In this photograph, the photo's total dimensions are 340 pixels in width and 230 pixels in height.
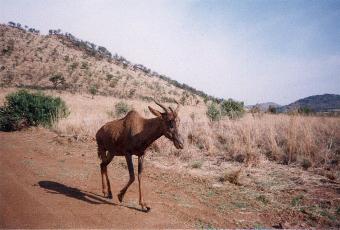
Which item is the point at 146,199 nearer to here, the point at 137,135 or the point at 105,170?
the point at 105,170

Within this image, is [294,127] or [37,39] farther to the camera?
[37,39]

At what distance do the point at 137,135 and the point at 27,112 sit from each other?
13425mm

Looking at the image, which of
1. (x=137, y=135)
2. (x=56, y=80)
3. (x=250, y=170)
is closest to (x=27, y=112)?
(x=250, y=170)

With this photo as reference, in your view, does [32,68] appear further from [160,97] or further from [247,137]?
[247,137]

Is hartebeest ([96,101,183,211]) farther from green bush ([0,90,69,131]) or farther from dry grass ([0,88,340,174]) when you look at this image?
green bush ([0,90,69,131])

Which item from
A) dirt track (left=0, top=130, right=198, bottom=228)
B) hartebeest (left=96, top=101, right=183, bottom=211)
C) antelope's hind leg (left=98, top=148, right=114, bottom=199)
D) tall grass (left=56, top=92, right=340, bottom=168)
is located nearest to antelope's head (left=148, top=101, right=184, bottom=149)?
hartebeest (left=96, top=101, right=183, bottom=211)

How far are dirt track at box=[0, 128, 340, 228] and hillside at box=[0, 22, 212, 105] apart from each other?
33688 mm

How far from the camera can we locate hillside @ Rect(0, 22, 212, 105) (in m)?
46.4

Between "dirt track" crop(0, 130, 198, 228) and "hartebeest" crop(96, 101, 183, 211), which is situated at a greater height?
"hartebeest" crop(96, 101, 183, 211)

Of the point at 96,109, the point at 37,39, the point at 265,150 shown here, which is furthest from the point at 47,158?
the point at 37,39

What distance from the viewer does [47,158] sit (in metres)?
11.1

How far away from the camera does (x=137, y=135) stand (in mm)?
6777

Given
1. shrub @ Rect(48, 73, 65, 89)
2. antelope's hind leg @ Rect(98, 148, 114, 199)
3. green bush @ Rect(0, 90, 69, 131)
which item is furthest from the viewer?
shrub @ Rect(48, 73, 65, 89)

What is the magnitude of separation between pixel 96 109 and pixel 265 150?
24974mm
